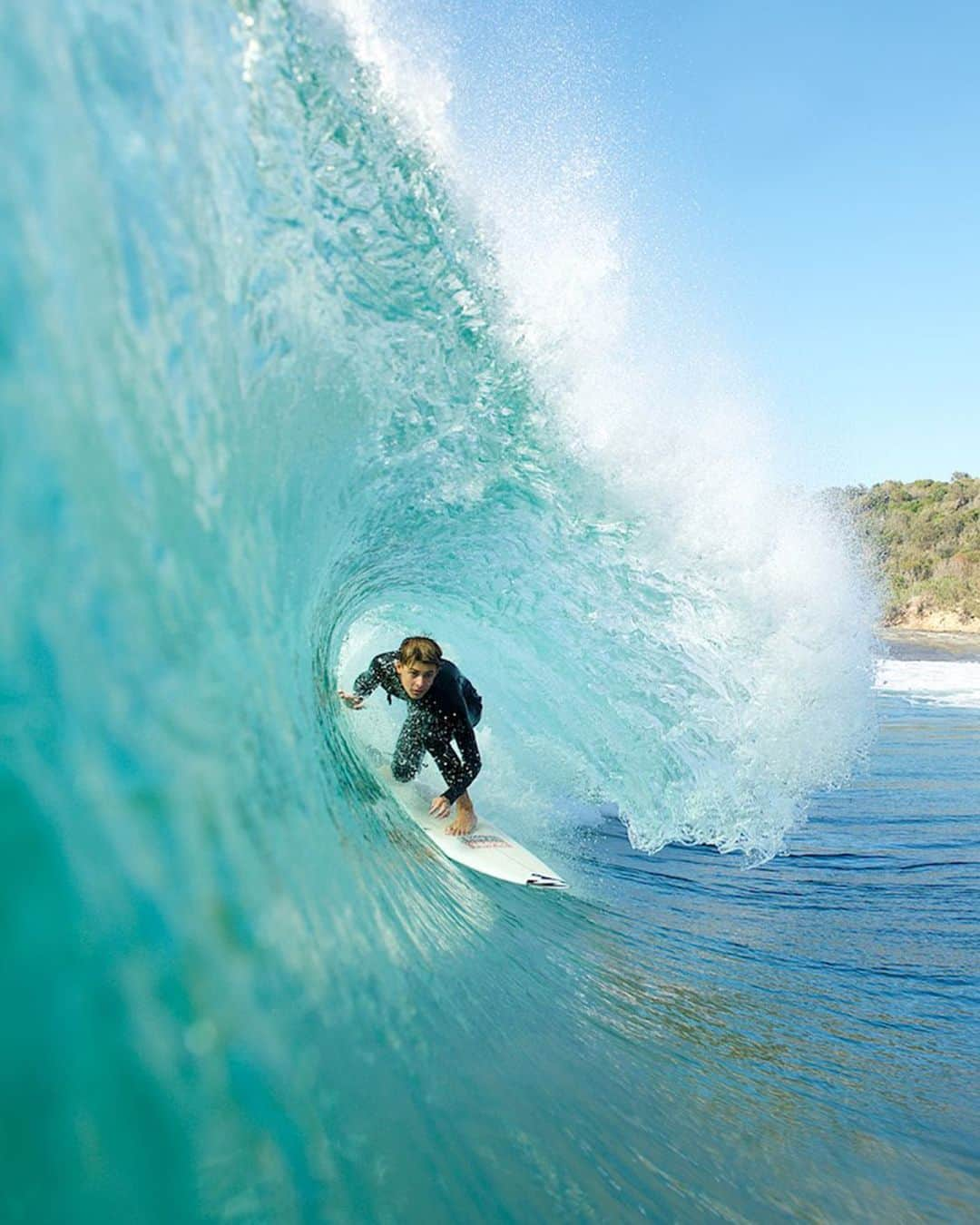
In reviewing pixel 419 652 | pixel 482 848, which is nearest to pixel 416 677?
pixel 419 652

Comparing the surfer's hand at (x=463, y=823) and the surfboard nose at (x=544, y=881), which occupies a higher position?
the surfer's hand at (x=463, y=823)

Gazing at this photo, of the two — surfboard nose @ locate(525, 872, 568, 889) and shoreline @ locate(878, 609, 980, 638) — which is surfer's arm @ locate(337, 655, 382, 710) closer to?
surfboard nose @ locate(525, 872, 568, 889)

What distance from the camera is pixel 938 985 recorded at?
15.5 feet

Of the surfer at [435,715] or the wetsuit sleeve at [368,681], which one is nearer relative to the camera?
the surfer at [435,715]

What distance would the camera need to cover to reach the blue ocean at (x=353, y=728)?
1.85 m

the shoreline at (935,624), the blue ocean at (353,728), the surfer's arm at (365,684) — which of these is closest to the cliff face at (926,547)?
the shoreline at (935,624)

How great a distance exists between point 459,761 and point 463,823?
1.28 feet

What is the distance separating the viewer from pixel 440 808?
18.8 ft

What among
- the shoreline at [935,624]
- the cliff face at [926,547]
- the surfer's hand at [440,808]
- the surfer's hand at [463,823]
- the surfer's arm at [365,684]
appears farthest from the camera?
the cliff face at [926,547]

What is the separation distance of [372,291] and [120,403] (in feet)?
7.80

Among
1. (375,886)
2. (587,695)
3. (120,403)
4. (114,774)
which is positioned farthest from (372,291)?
(587,695)

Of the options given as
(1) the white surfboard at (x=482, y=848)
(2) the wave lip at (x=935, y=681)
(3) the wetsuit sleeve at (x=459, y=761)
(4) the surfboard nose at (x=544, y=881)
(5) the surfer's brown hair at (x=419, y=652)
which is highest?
(5) the surfer's brown hair at (x=419, y=652)

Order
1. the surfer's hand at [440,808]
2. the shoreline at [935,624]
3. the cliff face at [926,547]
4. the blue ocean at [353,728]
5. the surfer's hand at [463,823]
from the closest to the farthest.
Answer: the blue ocean at [353,728], the surfer's hand at [463,823], the surfer's hand at [440,808], the shoreline at [935,624], the cliff face at [926,547]

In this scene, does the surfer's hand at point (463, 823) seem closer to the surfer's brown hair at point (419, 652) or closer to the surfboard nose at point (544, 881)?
the surfboard nose at point (544, 881)
